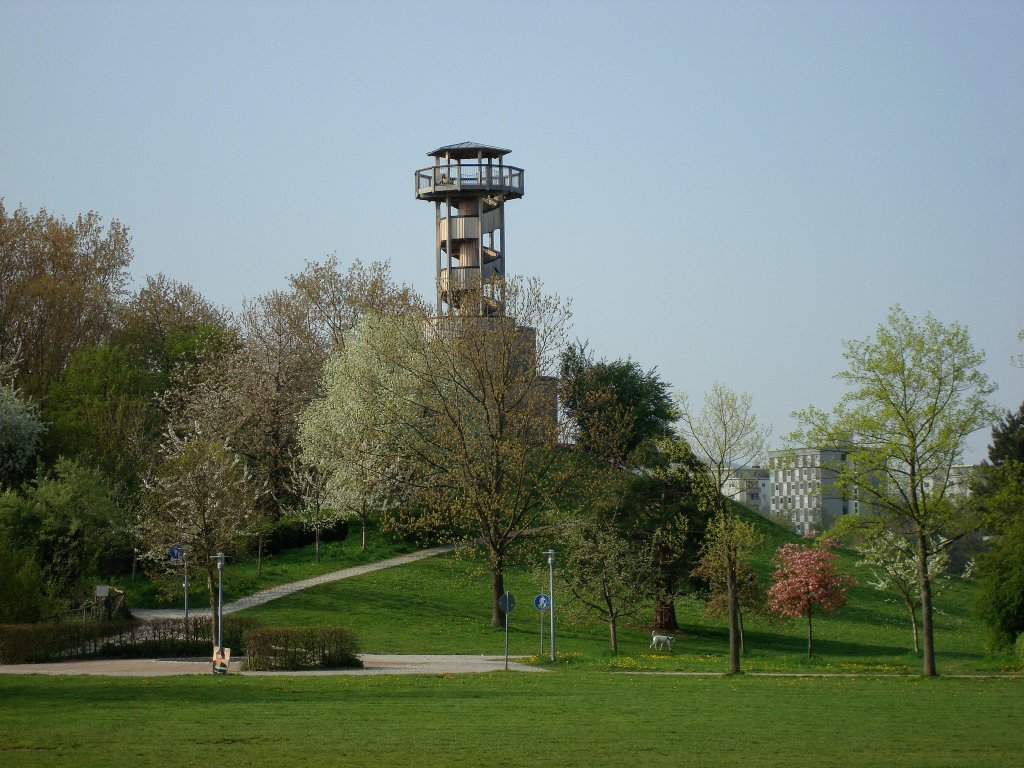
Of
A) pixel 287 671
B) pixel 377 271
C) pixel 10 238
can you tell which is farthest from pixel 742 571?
pixel 10 238

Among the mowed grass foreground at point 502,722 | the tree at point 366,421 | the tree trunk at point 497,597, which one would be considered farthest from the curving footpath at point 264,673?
the tree at point 366,421

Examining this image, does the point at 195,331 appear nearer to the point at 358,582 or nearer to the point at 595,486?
the point at 358,582

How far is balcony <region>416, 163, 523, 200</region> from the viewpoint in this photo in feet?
214

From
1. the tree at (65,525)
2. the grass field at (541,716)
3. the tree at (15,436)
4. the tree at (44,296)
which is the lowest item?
the grass field at (541,716)

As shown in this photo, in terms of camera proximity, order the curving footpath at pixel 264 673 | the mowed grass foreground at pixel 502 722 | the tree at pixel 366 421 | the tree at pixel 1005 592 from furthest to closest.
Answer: the tree at pixel 366 421 < the tree at pixel 1005 592 < the curving footpath at pixel 264 673 < the mowed grass foreground at pixel 502 722

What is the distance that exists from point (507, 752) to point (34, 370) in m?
52.3

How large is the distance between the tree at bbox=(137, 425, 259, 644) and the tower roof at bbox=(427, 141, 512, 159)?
2573 cm

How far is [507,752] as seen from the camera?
52.6ft

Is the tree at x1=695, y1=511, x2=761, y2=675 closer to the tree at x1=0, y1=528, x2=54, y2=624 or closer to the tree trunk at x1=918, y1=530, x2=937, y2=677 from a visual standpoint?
the tree trunk at x1=918, y1=530, x2=937, y2=677

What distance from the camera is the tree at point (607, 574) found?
3938cm

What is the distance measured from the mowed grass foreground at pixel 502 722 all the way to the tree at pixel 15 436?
26.8 metres

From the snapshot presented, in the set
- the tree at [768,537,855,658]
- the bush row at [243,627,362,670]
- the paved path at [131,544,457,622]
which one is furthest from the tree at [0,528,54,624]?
the tree at [768,537,855,658]

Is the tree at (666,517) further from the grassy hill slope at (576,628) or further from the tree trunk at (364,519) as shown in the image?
the tree trunk at (364,519)

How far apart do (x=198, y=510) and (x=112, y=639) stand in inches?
304
